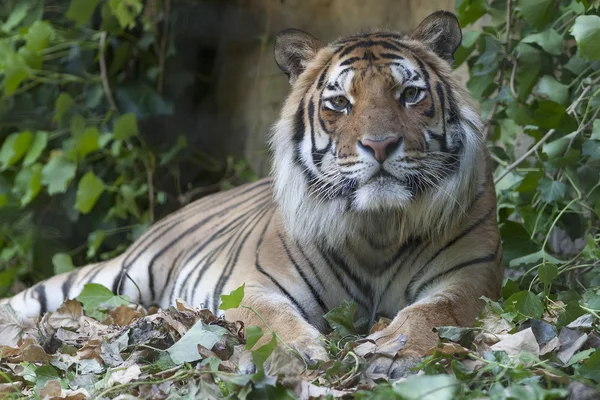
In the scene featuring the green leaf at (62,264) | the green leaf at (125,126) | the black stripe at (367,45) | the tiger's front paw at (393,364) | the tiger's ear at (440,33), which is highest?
the tiger's ear at (440,33)

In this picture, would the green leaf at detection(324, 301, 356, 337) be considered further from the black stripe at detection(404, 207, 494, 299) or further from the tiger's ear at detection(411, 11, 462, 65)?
the tiger's ear at detection(411, 11, 462, 65)

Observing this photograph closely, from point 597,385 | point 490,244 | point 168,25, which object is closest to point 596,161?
point 490,244

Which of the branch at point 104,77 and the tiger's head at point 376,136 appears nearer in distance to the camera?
the tiger's head at point 376,136

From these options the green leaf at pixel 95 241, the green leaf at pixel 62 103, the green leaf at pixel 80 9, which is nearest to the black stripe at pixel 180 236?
the green leaf at pixel 95 241

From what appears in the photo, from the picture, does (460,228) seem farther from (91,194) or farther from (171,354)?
(91,194)

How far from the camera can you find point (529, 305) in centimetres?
219

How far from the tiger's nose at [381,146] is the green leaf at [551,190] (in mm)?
857

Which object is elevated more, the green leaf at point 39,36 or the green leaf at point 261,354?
the green leaf at point 39,36

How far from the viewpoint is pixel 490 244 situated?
2582mm

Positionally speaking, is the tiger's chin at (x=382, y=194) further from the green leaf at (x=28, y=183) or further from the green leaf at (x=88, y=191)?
the green leaf at (x=28, y=183)

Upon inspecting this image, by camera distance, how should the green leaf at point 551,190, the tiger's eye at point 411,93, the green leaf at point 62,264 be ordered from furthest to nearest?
the green leaf at point 62,264, the green leaf at point 551,190, the tiger's eye at point 411,93

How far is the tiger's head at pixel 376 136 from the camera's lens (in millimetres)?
2361

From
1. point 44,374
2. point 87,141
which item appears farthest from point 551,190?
point 87,141

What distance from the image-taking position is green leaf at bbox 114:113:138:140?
4.48 metres
